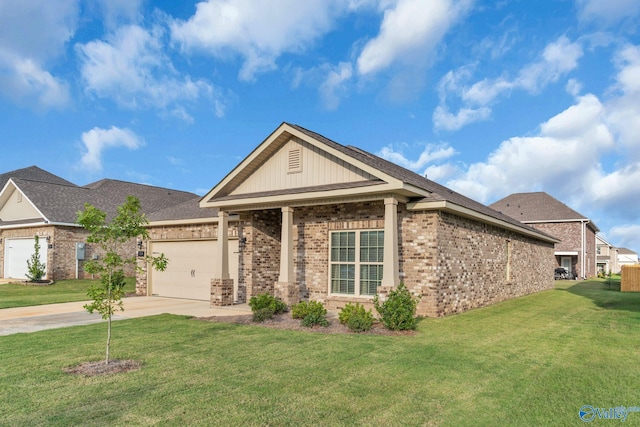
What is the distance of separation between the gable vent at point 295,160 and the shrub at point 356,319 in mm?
4472

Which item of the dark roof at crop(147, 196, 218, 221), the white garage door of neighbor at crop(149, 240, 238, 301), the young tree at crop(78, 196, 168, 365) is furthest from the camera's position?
the dark roof at crop(147, 196, 218, 221)

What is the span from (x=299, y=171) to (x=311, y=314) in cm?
433

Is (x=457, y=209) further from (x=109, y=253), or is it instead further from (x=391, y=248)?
(x=109, y=253)

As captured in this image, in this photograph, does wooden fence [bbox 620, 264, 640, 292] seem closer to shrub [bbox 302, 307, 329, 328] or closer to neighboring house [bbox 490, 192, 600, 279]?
neighboring house [bbox 490, 192, 600, 279]

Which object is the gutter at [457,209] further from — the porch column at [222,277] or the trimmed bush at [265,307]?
the porch column at [222,277]

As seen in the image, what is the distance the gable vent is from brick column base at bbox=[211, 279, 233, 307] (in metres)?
4.16

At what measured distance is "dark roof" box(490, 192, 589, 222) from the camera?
3609 centimetres

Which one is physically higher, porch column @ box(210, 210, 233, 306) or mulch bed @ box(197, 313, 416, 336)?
porch column @ box(210, 210, 233, 306)

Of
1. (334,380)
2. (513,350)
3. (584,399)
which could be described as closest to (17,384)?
(334,380)

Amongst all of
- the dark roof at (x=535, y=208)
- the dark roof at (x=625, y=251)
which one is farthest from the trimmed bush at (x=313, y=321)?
the dark roof at (x=625, y=251)

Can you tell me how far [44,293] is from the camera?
18188 mm

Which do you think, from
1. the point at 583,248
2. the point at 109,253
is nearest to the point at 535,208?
the point at 583,248

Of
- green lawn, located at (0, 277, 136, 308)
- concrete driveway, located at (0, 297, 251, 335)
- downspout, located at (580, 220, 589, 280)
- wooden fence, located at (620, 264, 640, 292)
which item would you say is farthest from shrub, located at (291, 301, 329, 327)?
downspout, located at (580, 220, 589, 280)

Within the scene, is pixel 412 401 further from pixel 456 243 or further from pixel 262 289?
pixel 262 289
